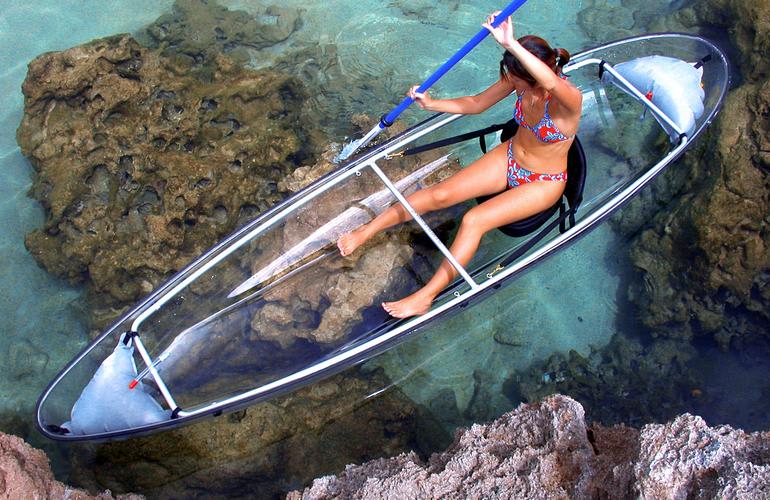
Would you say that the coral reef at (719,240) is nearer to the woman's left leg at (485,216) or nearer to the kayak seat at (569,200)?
the kayak seat at (569,200)

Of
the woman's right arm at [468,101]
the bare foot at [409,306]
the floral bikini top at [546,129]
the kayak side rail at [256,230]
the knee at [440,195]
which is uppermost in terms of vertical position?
the woman's right arm at [468,101]

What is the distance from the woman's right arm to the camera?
3893 millimetres

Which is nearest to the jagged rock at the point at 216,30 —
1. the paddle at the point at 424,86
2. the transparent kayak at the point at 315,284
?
the paddle at the point at 424,86

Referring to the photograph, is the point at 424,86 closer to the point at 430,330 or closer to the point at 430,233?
the point at 430,233

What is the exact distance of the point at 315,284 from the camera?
3943 millimetres

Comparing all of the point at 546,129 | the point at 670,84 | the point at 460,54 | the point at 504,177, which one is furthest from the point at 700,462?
the point at 670,84

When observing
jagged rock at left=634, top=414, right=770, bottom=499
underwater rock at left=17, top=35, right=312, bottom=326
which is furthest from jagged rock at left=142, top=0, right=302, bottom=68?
jagged rock at left=634, top=414, right=770, bottom=499

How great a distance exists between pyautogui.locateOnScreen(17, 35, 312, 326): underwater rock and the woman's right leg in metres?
1.10

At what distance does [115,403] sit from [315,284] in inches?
54.2

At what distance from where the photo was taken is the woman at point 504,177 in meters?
3.52

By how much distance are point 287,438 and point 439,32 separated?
4.12m

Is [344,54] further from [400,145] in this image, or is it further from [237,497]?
[237,497]

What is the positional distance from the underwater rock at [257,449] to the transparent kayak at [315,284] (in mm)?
412

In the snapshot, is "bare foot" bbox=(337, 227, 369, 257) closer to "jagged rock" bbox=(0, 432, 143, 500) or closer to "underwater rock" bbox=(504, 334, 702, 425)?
"underwater rock" bbox=(504, 334, 702, 425)
